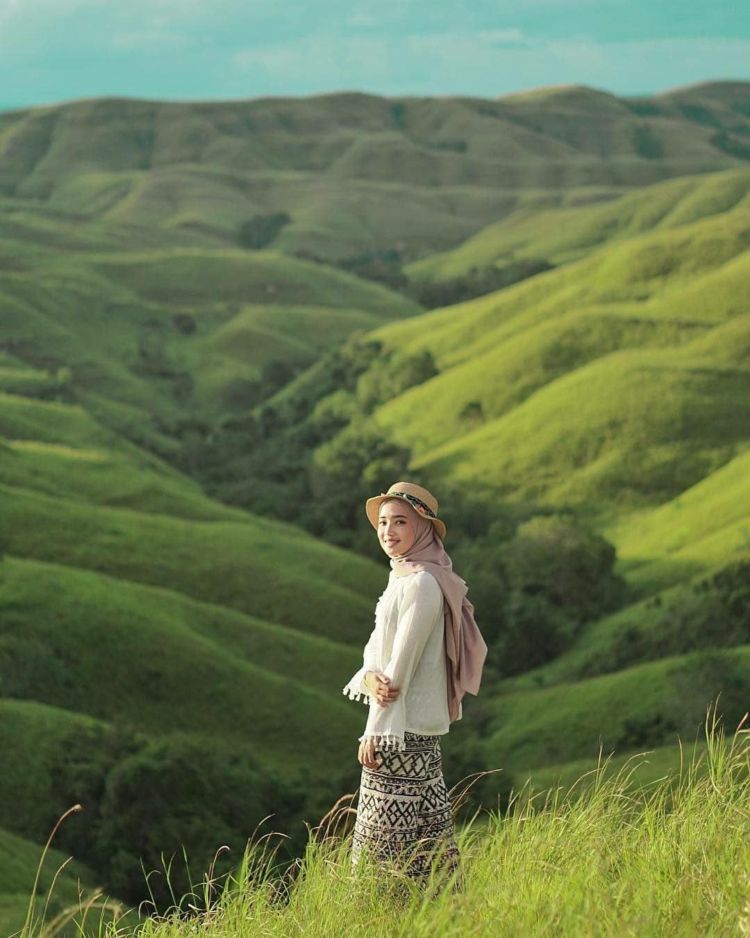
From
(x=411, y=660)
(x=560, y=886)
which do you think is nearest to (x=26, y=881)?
(x=411, y=660)

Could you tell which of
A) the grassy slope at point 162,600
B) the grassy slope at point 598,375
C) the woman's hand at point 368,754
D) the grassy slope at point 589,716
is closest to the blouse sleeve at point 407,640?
the woman's hand at point 368,754

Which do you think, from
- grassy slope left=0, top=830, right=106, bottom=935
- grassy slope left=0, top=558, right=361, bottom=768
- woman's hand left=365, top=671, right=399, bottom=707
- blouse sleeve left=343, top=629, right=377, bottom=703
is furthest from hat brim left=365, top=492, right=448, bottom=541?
grassy slope left=0, top=558, right=361, bottom=768

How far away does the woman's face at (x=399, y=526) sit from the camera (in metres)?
12.0

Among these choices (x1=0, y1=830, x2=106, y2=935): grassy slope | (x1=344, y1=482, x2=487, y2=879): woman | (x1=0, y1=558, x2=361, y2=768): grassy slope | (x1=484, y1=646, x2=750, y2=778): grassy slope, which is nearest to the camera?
(x1=344, y1=482, x2=487, y2=879): woman

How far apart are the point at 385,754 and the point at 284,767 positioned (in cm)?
5498

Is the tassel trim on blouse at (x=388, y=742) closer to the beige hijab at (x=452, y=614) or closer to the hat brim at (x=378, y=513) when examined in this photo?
the beige hijab at (x=452, y=614)

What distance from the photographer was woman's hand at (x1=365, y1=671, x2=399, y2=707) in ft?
38.1

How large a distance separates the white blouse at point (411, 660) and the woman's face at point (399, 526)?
33 centimetres

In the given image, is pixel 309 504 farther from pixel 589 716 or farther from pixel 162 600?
pixel 589 716

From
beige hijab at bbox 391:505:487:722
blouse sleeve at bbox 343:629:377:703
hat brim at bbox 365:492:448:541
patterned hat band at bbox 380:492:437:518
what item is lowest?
blouse sleeve at bbox 343:629:377:703

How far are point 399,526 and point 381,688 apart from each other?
1605 mm

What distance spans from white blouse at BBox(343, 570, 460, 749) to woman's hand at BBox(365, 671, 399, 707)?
55 millimetres

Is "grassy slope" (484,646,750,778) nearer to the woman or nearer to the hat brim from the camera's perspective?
the hat brim

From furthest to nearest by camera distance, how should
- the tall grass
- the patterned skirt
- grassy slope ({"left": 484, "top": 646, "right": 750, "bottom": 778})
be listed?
grassy slope ({"left": 484, "top": 646, "right": 750, "bottom": 778})
the patterned skirt
the tall grass
